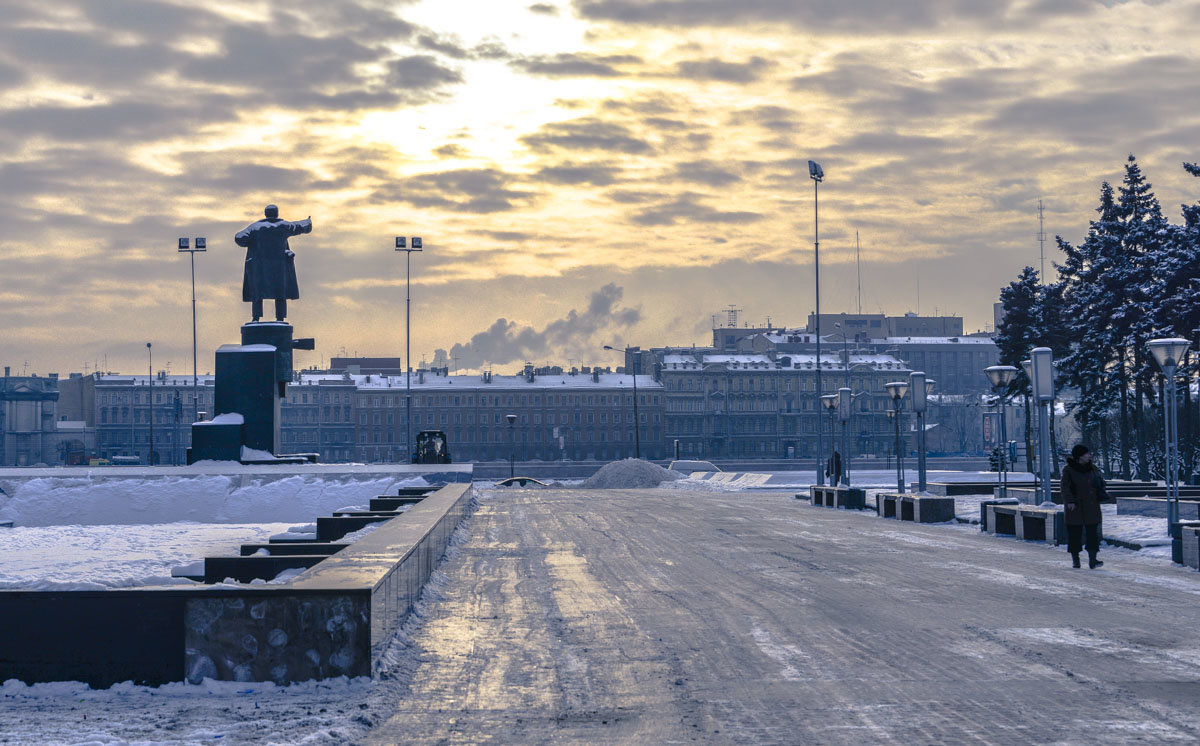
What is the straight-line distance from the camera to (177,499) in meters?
36.2

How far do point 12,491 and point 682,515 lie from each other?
20.0 metres

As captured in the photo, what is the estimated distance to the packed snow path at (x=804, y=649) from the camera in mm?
8008

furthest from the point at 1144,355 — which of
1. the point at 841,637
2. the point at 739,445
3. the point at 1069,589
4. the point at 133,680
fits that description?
the point at 739,445

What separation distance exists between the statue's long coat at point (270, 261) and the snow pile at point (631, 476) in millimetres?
26178

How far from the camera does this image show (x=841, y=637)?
11281 millimetres

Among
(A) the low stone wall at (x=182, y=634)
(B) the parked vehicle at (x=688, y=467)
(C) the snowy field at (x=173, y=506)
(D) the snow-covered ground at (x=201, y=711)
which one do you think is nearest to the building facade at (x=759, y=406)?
(B) the parked vehicle at (x=688, y=467)

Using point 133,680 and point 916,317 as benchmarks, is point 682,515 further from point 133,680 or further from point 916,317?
point 916,317

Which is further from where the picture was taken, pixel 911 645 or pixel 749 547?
pixel 749 547

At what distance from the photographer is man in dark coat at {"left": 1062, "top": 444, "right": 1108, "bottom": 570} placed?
17.5 metres

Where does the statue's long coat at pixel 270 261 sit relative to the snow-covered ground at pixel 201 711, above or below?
above

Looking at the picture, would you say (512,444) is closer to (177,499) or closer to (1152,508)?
(177,499)

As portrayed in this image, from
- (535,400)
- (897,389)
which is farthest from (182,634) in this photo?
(535,400)

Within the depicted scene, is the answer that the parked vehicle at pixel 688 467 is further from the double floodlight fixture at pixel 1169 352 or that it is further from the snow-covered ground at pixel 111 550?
the double floodlight fixture at pixel 1169 352

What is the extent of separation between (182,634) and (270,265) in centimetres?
3837
